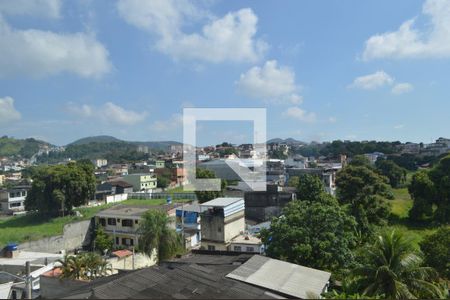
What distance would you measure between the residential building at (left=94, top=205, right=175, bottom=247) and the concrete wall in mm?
1252

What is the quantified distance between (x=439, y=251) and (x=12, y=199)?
5002 cm

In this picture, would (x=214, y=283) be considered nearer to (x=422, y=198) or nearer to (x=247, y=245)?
(x=247, y=245)

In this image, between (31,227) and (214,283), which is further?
(31,227)

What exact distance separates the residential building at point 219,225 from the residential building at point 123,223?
22.1 feet

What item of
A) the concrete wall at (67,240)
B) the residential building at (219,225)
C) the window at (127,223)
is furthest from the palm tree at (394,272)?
the concrete wall at (67,240)

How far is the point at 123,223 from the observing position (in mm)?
30172

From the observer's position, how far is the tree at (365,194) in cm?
2542

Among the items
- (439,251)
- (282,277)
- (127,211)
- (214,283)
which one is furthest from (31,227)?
(439,251)

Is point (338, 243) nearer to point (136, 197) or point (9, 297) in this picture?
point (9, 297)

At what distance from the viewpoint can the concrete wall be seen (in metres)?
26.8

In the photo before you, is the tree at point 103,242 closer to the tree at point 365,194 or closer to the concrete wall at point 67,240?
the concrete wall at point 67,240

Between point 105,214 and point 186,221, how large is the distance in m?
7.06

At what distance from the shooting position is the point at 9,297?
55.6 feet

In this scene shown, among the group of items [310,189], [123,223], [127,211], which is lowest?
[123,223]
